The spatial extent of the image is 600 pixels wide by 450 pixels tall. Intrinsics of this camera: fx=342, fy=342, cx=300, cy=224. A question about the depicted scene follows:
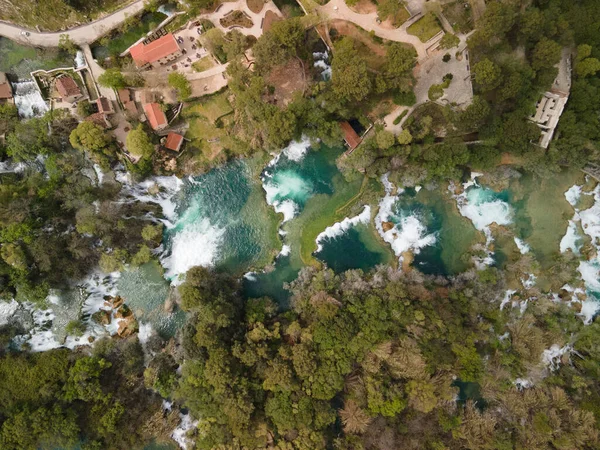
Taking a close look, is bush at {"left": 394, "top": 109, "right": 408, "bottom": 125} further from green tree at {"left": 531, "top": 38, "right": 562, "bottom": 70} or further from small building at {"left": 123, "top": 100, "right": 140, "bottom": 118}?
small building at {"left": 123, "top": 100, "right": 140, "bottom": 118}

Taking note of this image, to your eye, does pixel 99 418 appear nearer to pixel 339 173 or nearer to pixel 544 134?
pixel 339 173

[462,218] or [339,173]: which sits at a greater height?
[339,173]

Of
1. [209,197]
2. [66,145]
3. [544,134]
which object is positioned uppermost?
[66,145]

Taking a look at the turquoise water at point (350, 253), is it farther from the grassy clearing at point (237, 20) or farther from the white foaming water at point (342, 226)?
the grassy clearing at point (237, 20)

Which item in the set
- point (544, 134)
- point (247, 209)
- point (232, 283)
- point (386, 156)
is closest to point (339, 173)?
point (386, 156)

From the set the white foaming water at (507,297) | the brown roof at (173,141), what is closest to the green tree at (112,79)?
the brown roof at (173,141)

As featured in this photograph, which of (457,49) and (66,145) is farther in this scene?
(66,145)

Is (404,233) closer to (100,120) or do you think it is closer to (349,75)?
(349,75)
